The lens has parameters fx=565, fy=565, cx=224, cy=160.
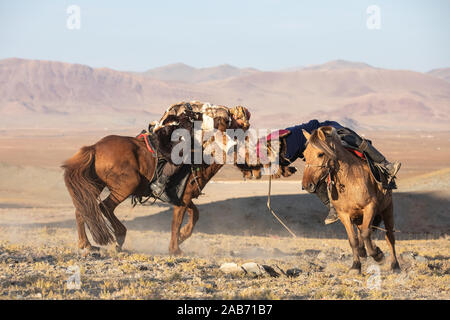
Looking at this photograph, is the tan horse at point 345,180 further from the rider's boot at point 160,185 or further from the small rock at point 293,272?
the rider's boot at point 160,185

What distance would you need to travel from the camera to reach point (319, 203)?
20.8 metres

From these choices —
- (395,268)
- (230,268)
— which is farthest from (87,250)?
(395,268)

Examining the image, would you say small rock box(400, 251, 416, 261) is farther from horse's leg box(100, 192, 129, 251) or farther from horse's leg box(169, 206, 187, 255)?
horse's leg box(100, 192, 129, 251)

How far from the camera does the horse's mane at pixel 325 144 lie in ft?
26.6

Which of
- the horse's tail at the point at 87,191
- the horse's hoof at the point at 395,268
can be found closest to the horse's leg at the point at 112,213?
the horse's tail at the point at 87,191

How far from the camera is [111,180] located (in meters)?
9.92

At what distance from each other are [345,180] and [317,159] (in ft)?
2.08

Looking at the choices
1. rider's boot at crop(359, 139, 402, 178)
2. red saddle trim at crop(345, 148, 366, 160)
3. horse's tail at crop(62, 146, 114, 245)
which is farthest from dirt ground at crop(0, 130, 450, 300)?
red saddle trim at crop(345, 148, 366, 160)

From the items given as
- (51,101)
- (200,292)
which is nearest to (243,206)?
(200,292)

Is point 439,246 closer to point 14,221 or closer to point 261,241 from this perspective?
point 261,241

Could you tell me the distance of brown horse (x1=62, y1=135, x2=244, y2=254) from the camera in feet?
31.3

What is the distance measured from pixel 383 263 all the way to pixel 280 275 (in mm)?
2099

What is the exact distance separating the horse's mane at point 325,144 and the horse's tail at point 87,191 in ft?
12.3

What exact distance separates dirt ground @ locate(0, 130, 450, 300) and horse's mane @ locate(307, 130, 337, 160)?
177 cm
